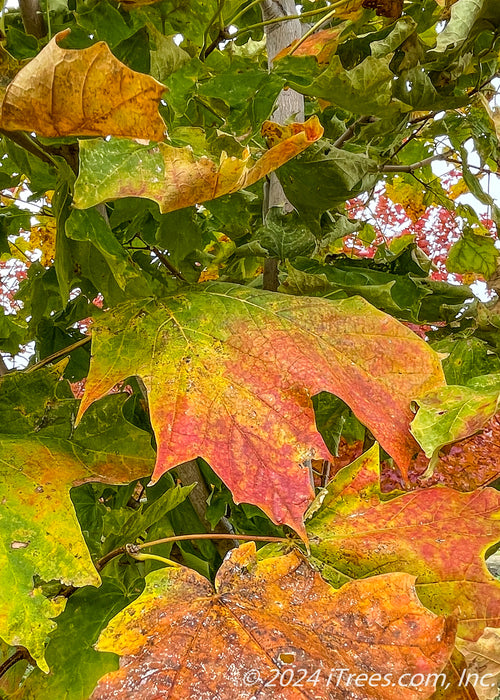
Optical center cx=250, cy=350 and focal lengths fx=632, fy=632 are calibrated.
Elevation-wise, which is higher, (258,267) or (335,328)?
(335,328)

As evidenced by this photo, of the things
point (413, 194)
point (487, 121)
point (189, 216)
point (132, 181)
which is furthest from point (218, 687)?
point (413, 194)

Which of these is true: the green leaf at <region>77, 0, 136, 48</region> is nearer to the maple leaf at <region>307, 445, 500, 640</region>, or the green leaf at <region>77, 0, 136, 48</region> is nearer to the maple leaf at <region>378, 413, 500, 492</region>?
the maple leaf at <region>307, 445, 500, 640</region>

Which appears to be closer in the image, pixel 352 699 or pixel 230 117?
pixel 352 699

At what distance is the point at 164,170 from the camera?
367mm

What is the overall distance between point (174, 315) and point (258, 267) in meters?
0.57

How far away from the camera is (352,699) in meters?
0.29

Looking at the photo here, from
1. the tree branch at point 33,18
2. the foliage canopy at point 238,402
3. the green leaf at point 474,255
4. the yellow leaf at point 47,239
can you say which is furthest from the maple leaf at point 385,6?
the yellow leaf at point 47,239

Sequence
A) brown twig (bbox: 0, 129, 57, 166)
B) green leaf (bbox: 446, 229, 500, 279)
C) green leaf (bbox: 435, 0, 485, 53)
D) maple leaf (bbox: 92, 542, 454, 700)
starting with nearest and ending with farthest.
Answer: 1. maple leaf (bbox: 92, 542, 454, 700)
2. brown twig (bbox: 0, 129, 57, 166)
3. green leaf (bbox: 435, 0, 485, 53)
4. green leaf (bbox: 446, 229, 500, 279)

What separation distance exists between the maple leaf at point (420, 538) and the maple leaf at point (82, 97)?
261mm

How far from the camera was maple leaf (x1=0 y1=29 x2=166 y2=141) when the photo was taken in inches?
12.1

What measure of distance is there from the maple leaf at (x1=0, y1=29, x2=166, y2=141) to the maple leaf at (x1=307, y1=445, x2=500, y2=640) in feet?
0.86

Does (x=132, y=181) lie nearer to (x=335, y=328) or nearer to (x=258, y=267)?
Result: (x=335, y=328)

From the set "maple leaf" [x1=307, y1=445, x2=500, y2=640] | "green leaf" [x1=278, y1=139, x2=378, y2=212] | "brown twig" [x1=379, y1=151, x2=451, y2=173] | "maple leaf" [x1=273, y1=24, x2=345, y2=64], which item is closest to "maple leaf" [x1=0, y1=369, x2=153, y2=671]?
"maple leaf" [x1=307, y1=445, x2=500, y2=640]

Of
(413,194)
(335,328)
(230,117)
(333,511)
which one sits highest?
(230,117)
